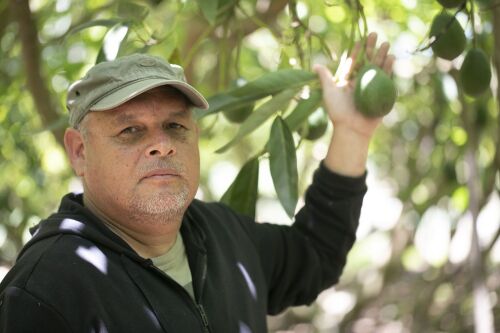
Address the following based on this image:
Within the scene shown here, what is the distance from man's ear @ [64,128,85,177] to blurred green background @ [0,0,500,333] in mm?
217

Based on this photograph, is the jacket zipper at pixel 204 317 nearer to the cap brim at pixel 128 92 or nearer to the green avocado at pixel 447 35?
the cap brim at pixel 128 92

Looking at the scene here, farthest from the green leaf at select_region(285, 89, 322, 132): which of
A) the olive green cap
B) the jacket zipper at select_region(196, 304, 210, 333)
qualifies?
the jacket zipper at select_region(196, 304, 210, 333)

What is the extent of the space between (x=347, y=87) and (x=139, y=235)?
0.59m

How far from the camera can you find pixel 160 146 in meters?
1.78

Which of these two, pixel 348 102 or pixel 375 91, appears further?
pixel 348 102

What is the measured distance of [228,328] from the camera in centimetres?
182

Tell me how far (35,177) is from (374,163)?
7.39 ft

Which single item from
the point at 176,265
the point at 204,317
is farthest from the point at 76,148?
the point at 204,317

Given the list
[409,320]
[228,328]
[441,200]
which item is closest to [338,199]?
[228,328]

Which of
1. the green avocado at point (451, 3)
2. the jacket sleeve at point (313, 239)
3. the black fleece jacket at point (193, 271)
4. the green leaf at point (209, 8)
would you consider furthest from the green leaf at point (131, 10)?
the green avocado at point (451, 3)

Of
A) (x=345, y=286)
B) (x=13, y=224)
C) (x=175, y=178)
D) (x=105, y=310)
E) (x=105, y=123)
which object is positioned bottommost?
(x=345, y=286)

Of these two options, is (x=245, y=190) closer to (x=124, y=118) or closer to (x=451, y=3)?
(x=124, y=118)

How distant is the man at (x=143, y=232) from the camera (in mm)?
1597

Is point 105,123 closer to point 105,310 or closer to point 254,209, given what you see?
point 105,310
